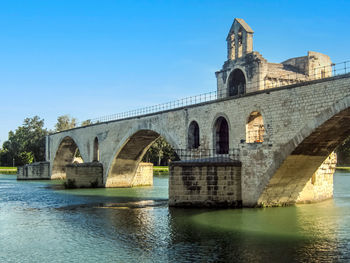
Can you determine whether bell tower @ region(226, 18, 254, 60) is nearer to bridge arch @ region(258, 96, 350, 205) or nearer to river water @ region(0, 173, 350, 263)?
bridge arch @ region(258, 96, 350, 205)

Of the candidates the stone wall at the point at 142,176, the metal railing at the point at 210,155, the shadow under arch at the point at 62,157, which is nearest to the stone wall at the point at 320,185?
the metal railing at the point at 210,155

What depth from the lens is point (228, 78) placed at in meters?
25.9

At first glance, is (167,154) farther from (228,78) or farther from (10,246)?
(10,246)

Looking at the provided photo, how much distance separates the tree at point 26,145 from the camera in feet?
254

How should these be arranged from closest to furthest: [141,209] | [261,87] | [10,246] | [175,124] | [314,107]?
[10,246] < [314,107] < [141,209] < [261,87] < [175,124]

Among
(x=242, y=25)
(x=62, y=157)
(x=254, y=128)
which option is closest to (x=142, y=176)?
(x=62, y=157)

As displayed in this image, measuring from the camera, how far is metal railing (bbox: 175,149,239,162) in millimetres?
20922

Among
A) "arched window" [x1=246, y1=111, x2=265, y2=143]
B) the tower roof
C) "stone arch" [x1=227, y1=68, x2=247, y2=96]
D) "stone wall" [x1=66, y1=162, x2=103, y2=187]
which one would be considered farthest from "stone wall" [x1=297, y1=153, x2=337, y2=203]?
"stone wall" [x1=66, y1=162, x2=103, y2=187]

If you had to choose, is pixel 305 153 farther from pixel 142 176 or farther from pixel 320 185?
pixel 142 176

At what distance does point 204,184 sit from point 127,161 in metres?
18.4

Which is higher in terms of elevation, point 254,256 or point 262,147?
point 262,147

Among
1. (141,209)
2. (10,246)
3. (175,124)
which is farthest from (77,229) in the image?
(175,124)

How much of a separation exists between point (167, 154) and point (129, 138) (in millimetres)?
36325

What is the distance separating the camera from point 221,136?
2348cm
